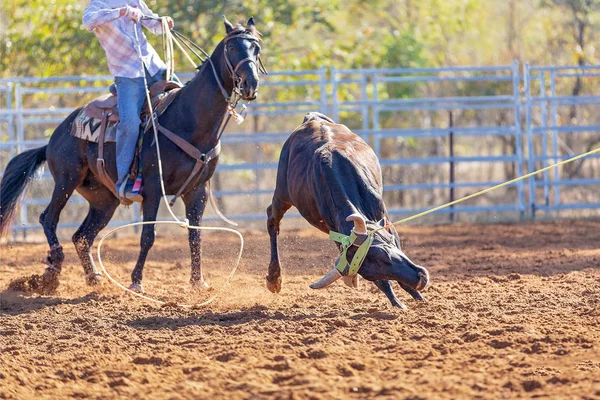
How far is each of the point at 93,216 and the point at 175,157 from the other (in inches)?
54.3

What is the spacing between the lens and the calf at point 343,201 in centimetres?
566

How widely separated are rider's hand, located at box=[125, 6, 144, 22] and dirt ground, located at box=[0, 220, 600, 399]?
2.36m

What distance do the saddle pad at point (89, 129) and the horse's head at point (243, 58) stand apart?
4.24 feet

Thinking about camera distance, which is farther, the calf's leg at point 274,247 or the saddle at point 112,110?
the saddle at point 112,110

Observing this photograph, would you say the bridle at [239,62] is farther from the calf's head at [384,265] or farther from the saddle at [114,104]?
the calf's head at [384,265]

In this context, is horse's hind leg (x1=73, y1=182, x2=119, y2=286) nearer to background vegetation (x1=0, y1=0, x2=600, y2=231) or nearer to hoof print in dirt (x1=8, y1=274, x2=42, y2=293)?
hoof print in dirt (x1=8, y1=274, x2=42, y2=293)

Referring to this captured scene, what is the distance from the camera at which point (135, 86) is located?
7.93 meters

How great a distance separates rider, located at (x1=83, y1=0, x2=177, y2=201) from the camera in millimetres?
7723

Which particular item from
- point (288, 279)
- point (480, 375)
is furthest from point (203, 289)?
point (480, 375)

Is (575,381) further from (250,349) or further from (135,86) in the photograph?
(135,86)

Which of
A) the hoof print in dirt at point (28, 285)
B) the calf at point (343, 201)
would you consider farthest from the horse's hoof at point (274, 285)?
the hoof print in dirt at point (28, 285)

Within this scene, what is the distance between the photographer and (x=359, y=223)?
221 inches

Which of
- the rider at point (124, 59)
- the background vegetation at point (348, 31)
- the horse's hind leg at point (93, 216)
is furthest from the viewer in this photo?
the background vegetation at point (348, 31)

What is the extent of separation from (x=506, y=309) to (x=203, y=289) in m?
2.74
